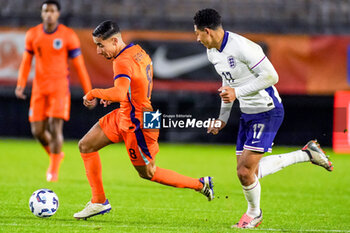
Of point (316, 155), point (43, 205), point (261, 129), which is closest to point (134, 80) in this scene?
point (261, 129)

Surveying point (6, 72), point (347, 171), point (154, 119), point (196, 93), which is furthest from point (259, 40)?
point (154, 119)

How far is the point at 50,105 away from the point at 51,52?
736 millimetres

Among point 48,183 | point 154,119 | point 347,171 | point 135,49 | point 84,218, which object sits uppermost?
point 135,49

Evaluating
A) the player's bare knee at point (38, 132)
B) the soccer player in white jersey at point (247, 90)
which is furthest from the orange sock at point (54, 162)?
the soccer player in white jersey at point (247, 90)

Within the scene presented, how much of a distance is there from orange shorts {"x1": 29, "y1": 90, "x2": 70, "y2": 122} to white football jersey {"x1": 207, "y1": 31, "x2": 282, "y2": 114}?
11.9 feet

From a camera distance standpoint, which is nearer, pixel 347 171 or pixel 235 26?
pixel 347 171

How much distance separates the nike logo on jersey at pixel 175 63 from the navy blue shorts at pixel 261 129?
7991 millimetres

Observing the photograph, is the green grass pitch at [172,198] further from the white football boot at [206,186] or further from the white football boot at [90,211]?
the white football boot at [206,186]

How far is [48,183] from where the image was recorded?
29.5 ft

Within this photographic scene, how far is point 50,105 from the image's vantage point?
30.9 feet

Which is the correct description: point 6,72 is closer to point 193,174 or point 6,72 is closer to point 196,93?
point 196,93

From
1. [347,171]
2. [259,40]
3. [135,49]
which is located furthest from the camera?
[259,40]

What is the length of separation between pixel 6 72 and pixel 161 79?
3237mm

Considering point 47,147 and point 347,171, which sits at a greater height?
point 47,147
